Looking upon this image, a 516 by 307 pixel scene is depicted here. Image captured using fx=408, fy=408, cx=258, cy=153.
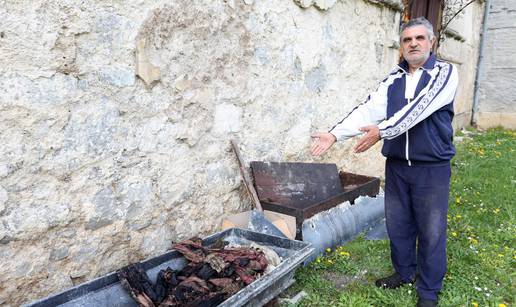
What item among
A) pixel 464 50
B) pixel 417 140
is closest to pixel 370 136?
pixel 417 140

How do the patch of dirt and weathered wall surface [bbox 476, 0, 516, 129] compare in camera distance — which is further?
weathered wall surface [bbox 476, 0, 516, 129]

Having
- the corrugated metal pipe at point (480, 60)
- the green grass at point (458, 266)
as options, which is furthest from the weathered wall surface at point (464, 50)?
the green grass at point (458, 266)

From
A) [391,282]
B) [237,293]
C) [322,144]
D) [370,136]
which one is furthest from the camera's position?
[391,282]

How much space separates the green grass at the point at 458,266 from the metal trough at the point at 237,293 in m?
0.36

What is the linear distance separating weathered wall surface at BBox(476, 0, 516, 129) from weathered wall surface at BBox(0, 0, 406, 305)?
8.85 metres

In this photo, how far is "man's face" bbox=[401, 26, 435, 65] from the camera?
2514 mm

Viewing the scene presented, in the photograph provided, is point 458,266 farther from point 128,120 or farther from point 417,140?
point 128,120

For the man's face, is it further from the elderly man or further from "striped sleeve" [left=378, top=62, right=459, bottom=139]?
"striped sleeve" [left=378, top=62, right=459, bottom=139]

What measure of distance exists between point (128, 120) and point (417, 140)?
180 cm

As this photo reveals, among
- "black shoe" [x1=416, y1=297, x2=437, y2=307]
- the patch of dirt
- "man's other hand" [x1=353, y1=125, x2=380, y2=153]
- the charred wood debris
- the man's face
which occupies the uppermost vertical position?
the man's face

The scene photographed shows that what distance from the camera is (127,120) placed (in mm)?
2553

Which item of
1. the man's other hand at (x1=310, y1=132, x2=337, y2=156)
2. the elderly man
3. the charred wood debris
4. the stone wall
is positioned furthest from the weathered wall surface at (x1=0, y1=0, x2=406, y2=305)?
the elderly man

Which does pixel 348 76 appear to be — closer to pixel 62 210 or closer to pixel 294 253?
pixel 294 253

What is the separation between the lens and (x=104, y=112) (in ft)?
7.97
